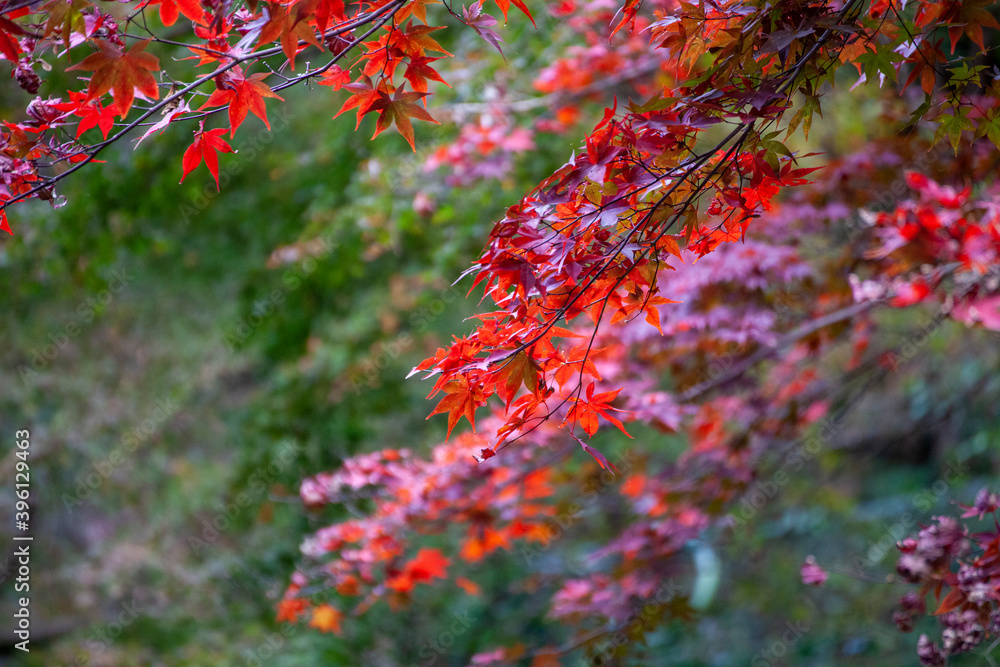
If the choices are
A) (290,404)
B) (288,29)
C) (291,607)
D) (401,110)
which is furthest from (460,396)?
(290,404)

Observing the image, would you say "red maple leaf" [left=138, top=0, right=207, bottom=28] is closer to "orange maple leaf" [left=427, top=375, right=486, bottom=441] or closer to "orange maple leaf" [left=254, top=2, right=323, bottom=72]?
"orange maple leaf" [left=254, top=2, right=323, bottom=72]

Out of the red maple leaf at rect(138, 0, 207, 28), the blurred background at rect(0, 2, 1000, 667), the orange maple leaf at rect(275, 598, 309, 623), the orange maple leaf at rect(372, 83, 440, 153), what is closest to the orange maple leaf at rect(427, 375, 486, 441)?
the orange maple leaf at rect(372, 83, 440, 153)

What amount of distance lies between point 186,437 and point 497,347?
4895mm

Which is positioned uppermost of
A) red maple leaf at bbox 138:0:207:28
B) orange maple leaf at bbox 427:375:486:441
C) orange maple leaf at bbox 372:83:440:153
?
red maple leaf at bbox 138:0:207:28

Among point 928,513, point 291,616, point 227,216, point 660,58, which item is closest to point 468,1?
point 660,58

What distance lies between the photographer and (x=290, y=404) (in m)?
3.81

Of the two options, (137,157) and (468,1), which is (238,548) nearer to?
(137,157)

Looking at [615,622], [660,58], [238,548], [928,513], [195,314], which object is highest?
[660,58]

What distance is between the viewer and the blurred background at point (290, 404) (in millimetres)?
3193

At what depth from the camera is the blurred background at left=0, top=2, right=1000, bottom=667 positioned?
10.5ft

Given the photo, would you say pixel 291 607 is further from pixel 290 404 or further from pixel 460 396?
pixel 460 396

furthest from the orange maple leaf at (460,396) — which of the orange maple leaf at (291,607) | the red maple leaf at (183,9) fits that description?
the orange maple leaf at (291,607)

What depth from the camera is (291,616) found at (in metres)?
2.56

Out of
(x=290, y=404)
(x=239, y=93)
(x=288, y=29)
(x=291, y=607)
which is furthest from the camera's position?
(x=290, y=404)
